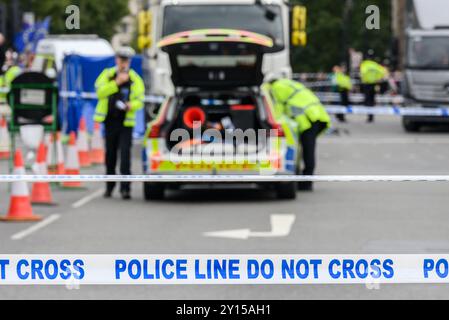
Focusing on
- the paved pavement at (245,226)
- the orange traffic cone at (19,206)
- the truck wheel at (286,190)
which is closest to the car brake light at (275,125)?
the truck wheel at (286,190)

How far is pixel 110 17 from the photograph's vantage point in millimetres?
65938

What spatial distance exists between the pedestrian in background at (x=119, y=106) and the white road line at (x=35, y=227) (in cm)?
239

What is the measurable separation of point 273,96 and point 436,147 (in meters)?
10.3

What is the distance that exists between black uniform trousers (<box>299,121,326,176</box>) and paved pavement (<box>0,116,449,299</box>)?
0.36 metres

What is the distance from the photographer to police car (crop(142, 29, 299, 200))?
52.8ft

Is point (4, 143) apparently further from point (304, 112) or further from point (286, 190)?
point (286, 190)

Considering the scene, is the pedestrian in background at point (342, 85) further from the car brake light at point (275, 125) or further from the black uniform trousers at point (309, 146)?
the car brake light at point (275, 125)

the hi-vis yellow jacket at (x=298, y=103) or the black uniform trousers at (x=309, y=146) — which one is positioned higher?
the hi-vis yellow jacket at (x=298, y=103)

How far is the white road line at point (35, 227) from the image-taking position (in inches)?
492

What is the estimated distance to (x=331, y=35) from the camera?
A: 75.9 metres

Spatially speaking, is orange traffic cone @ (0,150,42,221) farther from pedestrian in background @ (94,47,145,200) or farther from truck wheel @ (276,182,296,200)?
truck wheel @ (276,182,296,200)

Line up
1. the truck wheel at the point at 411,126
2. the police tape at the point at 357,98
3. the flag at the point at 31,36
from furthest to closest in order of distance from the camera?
the police tape at the point at 357,98, the flag at the point at 31,36, the truck wheel at the point at 411,126

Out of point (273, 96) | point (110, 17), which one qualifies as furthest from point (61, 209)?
point (110, 17)

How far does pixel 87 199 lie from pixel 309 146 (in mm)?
3016
